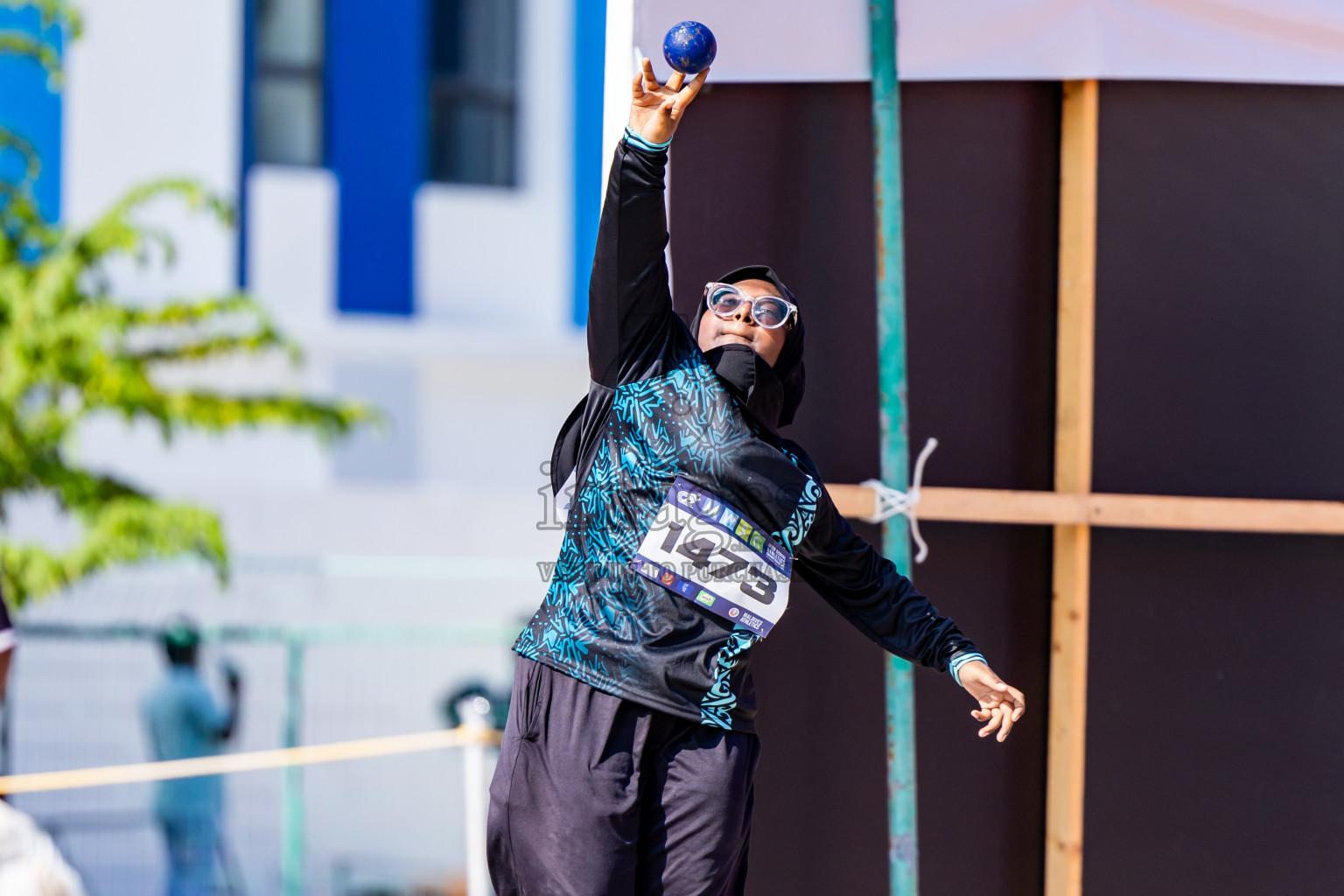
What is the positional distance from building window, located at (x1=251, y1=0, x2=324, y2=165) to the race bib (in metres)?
10.5

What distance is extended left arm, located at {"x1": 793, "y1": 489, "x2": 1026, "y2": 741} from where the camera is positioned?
8.61 feet

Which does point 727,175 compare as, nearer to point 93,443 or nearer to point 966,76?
point 966,76

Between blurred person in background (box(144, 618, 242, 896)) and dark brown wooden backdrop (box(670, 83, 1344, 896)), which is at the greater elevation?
dark brown wooden backdrop (box(670, 83, 1344, 896))

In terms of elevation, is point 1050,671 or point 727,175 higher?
point 727,175

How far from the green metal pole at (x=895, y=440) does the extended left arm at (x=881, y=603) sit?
41 cm

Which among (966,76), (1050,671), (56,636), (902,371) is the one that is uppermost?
(966,76)

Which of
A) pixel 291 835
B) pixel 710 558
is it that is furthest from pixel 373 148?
pixel 710 558

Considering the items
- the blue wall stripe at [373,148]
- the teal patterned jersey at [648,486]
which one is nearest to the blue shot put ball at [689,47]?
the teal patterned jersey at [648,486]

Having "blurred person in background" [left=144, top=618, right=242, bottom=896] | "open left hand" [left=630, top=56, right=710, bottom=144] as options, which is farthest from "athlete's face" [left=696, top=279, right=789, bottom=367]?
"blurred person in background" [left=144, top=618, right=242, bottom=896]

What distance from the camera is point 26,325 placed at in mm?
6867

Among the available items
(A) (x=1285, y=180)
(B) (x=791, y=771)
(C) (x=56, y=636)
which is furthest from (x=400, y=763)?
(A) (x=1285, y=180)

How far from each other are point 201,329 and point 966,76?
6107 millimetres

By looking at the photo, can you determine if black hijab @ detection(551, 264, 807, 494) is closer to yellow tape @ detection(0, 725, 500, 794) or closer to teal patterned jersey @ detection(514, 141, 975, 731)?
teal patterned jersey @ detection(514, 141, 975, 731)

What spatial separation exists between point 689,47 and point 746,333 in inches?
22.7
